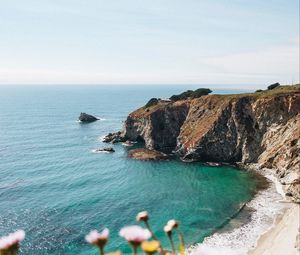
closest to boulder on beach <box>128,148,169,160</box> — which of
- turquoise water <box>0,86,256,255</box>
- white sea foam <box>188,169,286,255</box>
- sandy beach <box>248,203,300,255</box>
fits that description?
Answer: turquoise water <box>0,86,256,255</box>

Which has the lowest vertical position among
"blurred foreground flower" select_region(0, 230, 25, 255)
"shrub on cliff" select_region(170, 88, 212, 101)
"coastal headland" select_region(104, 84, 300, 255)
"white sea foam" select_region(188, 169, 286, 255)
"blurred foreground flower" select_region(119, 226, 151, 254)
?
"white sea foam" select_region(188, 169, 286, 255)

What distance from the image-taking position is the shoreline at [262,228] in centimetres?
4547

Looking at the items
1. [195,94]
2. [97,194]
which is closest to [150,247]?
[97,194]

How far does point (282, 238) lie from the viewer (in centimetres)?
4622

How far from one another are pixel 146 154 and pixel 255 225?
42.8 m

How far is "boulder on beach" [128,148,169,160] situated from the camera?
89.3m

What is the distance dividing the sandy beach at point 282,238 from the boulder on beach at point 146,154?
39.1 meters

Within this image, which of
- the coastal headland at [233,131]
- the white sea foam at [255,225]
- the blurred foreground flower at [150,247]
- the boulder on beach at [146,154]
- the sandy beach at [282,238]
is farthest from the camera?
the boulder on beach at [146,154]

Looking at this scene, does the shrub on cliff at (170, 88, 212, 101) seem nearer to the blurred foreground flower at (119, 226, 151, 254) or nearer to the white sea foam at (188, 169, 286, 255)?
the white sea foam at (188, 169, 286, 255)

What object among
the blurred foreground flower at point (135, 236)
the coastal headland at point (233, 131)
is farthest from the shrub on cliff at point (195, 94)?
the blurred foreground flower at point (135, 236)

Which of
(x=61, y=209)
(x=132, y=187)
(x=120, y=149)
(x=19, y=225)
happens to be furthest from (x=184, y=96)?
(x=19, y=225)

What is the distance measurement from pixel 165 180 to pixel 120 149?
29.7 meters

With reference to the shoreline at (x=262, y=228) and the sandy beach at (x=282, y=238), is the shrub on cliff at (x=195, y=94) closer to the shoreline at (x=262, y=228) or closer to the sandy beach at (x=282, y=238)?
the shoreline at (x=262, y=228)

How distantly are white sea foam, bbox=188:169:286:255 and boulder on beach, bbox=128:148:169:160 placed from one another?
2964 centimetres
